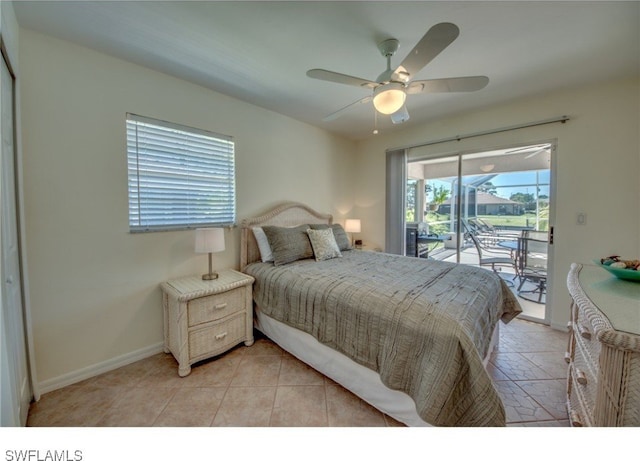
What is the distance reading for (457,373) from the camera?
1185 mm

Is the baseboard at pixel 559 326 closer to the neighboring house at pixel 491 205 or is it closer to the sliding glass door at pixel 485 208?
the sliding glass door at pixel 485 208

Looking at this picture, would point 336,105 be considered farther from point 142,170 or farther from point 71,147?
point 71,147

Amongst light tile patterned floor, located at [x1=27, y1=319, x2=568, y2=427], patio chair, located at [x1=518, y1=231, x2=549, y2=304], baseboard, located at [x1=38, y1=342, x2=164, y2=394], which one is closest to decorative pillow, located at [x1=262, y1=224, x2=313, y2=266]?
light tile patterned floor, located at [x1=27, y1=319, x2=568, y2=427]

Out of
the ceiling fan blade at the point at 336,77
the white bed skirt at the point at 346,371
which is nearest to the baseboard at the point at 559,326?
the white bed skirt at the point at 346,371

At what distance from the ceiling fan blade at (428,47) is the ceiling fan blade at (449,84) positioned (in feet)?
0.38

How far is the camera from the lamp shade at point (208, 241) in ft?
6.98

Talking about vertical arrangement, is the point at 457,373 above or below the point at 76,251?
below

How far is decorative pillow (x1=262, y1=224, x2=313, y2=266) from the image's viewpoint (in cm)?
252

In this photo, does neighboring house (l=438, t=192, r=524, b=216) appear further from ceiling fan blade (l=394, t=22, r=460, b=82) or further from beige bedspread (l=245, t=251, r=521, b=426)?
ceiling fan blade (l=394, t=22, r=460, b=82)

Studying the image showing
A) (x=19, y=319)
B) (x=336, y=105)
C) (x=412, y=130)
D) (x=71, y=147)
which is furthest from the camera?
(x=412, y=130)

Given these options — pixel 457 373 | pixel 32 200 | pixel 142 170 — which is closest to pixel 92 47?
pixel 142 170

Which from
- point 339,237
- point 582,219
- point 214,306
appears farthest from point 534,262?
point 214,306

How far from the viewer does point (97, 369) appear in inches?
74.2
